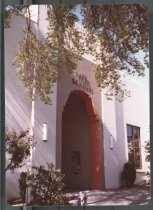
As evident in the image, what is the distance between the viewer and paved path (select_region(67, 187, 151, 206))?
3.59ft

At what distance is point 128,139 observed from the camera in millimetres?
1136

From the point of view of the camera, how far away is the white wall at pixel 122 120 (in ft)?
3.67

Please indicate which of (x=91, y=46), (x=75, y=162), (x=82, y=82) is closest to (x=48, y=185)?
(x=75, y=162)

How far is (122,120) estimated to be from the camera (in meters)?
1.13

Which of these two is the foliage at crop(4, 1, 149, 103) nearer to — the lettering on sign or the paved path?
the lettering on sign

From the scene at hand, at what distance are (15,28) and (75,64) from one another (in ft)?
0.75

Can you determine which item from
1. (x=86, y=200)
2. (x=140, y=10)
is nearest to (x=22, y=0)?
(x=140, y=10)

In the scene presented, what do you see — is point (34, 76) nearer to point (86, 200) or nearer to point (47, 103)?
point (47, 103)

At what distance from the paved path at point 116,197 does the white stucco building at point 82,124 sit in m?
0.02

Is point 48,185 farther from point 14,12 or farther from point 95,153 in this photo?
point 14,12

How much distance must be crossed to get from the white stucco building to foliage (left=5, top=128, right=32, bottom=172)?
0.02 metres

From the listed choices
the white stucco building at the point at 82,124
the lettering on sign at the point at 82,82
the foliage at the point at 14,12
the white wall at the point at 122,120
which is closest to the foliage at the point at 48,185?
the white stucco building at the point at 82,124

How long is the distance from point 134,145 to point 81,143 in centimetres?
18

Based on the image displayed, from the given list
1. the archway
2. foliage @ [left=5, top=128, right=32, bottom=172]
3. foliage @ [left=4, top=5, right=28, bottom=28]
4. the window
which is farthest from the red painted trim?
foliage @ [left=4, top=5, right=28, bottom=28]
